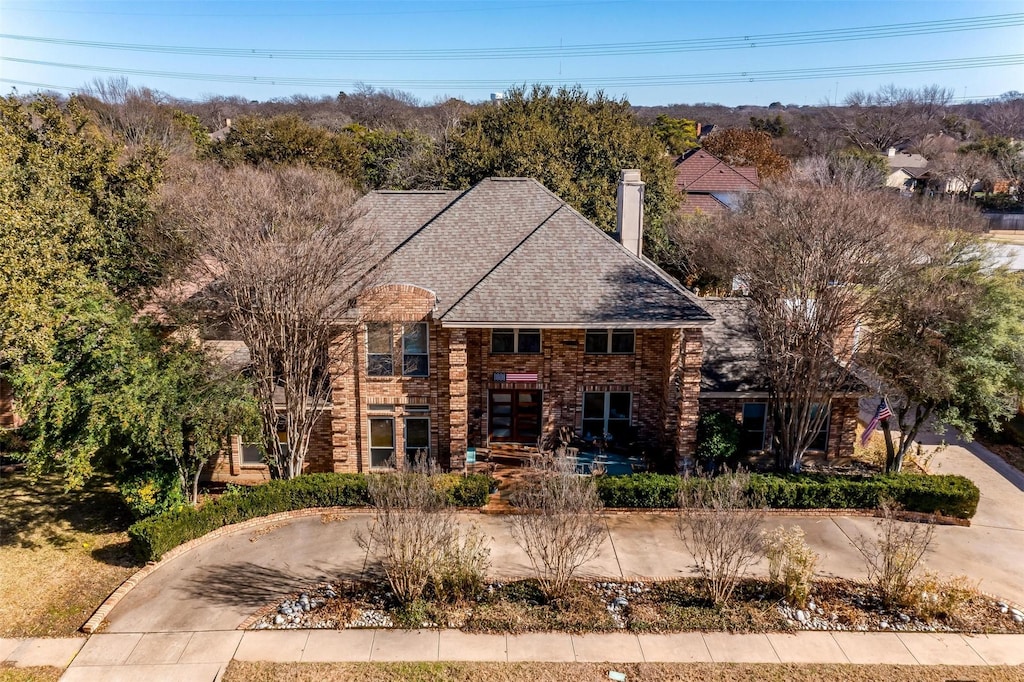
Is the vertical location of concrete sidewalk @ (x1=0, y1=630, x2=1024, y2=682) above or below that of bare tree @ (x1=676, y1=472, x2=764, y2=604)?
below

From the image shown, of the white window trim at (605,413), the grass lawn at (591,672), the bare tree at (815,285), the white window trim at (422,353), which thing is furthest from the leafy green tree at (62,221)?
the bare tree at (815,285)

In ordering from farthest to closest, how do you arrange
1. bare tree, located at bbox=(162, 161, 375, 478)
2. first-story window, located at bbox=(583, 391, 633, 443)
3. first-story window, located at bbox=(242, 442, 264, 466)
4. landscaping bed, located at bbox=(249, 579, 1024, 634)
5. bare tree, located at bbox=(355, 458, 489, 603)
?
first-story window, located at bbox=(583, 391, 633, 443) → first-story window, located at bbox=(242, 442, 264, 466) → bare tree, located at bbox=(162, 161, 375, 478) → bare tree, located at bbox=(355, 458, 489, 603) → landscaping bed, located at bbox=(249, 579, 1024, 634)

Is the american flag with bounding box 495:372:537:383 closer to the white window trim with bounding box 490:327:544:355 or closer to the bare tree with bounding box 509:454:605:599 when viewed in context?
the white window trim with bounding box 490:327:544:355

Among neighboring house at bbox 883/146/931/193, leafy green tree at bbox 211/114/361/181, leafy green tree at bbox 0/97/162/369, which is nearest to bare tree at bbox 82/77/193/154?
leafy green tree at bbox 211/114/361/181

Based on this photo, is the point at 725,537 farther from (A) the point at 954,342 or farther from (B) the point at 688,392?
(A) the point at 954,342

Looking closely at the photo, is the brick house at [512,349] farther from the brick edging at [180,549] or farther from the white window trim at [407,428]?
the brick edging at [180,549]

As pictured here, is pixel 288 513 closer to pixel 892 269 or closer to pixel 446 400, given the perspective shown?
pixel 446 400

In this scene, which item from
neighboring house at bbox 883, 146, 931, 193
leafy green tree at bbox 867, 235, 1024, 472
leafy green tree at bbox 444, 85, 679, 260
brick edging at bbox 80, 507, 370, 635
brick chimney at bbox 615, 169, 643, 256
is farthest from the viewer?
neighboring house at bbox 883, 146, 931, 193
